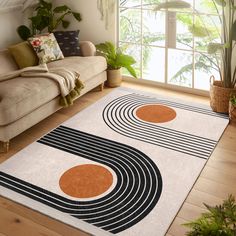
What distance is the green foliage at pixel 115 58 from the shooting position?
15.3 feet

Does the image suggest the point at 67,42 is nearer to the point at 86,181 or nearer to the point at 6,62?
the point at 6,62

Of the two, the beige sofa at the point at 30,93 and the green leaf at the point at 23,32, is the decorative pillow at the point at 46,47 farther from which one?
the green leaf at the point at 23,32

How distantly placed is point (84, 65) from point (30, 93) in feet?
3.01

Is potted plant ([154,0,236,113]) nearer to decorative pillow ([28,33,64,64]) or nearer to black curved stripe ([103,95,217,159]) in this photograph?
black curved stripe ([103,95,217,159])

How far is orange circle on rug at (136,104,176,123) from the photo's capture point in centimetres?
399

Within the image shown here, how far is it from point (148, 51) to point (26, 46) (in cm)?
145

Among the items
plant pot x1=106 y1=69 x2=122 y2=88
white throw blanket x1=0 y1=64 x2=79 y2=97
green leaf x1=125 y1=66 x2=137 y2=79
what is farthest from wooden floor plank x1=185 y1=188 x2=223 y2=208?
plant pot x1=106 y1=69 x2=122 y2=88

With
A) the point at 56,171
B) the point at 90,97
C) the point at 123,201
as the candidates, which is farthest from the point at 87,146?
the point at 90,97

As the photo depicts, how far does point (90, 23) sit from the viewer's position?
497cm

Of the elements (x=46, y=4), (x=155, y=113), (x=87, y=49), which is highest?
(x=46, y=4)

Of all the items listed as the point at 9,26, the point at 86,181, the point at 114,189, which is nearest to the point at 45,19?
the point at 9,26

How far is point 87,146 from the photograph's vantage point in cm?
351

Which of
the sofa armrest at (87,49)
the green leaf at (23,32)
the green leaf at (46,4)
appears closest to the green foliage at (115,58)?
the sofa armrest at (87,49)

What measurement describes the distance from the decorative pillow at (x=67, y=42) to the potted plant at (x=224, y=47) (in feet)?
3.55
